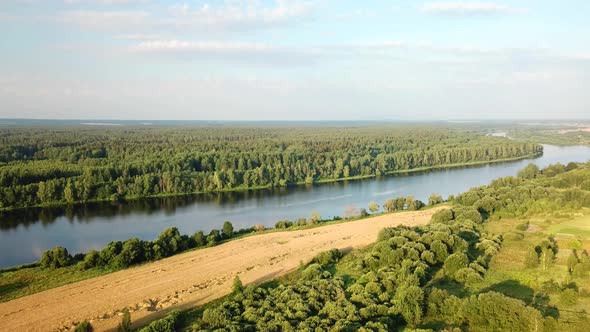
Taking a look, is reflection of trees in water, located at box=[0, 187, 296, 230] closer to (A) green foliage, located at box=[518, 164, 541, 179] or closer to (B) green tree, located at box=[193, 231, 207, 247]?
(B) green tree, located at box=[193, 231, 207, 247]

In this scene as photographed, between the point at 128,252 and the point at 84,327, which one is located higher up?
the point at 128,252

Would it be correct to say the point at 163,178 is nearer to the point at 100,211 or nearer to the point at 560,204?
the point at 100,211

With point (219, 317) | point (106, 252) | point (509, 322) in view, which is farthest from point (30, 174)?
point (509, 322)

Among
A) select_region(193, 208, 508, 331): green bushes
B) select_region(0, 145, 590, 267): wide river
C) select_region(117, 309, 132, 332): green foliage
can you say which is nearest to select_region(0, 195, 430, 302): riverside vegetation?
select_region(0, 145, 590, 267): wide river

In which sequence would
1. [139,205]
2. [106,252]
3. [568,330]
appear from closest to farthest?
[568,330]
[106,252]
[139,205]

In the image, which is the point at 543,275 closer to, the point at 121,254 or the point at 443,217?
the point at 443,217

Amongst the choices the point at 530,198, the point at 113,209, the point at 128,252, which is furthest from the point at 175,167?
the point at 530,198

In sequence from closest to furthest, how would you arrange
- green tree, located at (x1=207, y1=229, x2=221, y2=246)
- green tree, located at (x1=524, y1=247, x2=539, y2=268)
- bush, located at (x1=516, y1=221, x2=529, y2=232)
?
green tree, located at (x1=524, y1=247, x2=539, y2=268)
green tree, located at (x1=207, y1=229, x2=221, y2=246)
bush, located at (x1=516, y1=221, x2=529, y2=232)
